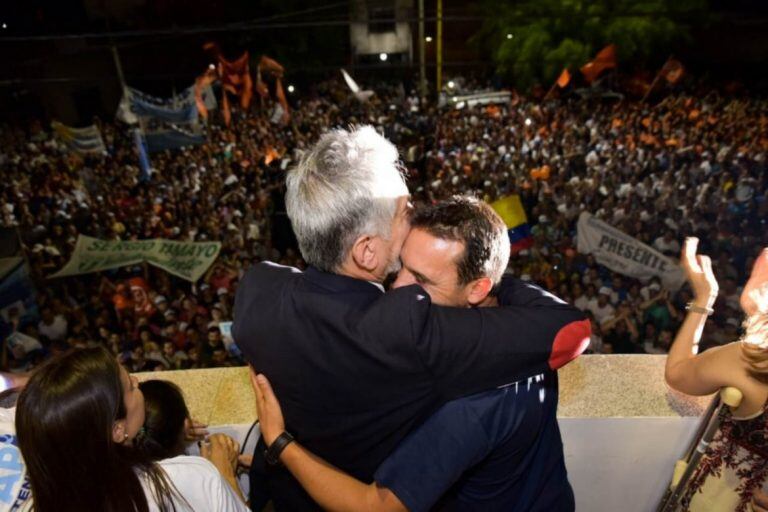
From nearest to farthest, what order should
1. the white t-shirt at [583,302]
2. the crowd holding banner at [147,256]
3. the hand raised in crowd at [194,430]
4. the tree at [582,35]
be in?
the hand raised in crowd at [194,430] < the white t-shirt at [583,302] < the crowd holding banner at [147,256] < the tree at [582,35]

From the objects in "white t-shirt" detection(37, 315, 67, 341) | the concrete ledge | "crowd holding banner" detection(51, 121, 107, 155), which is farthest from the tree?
the concrete ledge

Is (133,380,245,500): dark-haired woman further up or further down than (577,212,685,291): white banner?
further up

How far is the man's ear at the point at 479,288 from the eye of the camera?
4.23 feet

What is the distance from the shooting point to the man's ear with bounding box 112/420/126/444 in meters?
1.41

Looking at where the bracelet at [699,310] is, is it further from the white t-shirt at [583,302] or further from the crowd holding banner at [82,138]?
the crowd holding banner at [82,138]

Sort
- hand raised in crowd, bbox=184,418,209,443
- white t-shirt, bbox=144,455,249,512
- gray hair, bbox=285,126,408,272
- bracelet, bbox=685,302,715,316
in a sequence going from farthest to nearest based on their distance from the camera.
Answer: hand raised in crowd, bbox=184,418,209,443 → bracelet, bbox=685,302,715,316 → white t-shirt, bbox=144,455,249,512 → gray hair, bbox=285,126,408,272

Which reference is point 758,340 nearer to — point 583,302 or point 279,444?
point 279,444

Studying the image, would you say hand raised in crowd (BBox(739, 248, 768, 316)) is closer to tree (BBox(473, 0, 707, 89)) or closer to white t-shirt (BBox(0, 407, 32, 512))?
white t-shirt (BBox(0, 407, 32, 512))

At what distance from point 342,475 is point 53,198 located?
13.5m

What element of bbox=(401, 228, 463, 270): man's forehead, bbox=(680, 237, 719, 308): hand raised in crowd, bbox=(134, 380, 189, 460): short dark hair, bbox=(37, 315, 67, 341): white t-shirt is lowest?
bbox=(37, 315, 67, 341): white t-shirt

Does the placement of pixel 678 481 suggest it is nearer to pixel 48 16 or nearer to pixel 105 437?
pixel 105 437

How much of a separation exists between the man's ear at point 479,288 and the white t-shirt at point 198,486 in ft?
2.55

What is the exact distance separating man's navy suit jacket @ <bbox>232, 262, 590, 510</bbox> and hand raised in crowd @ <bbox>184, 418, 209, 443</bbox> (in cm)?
73

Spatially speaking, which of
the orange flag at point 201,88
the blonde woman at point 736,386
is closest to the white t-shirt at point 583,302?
the blonde woman at point 736,386
